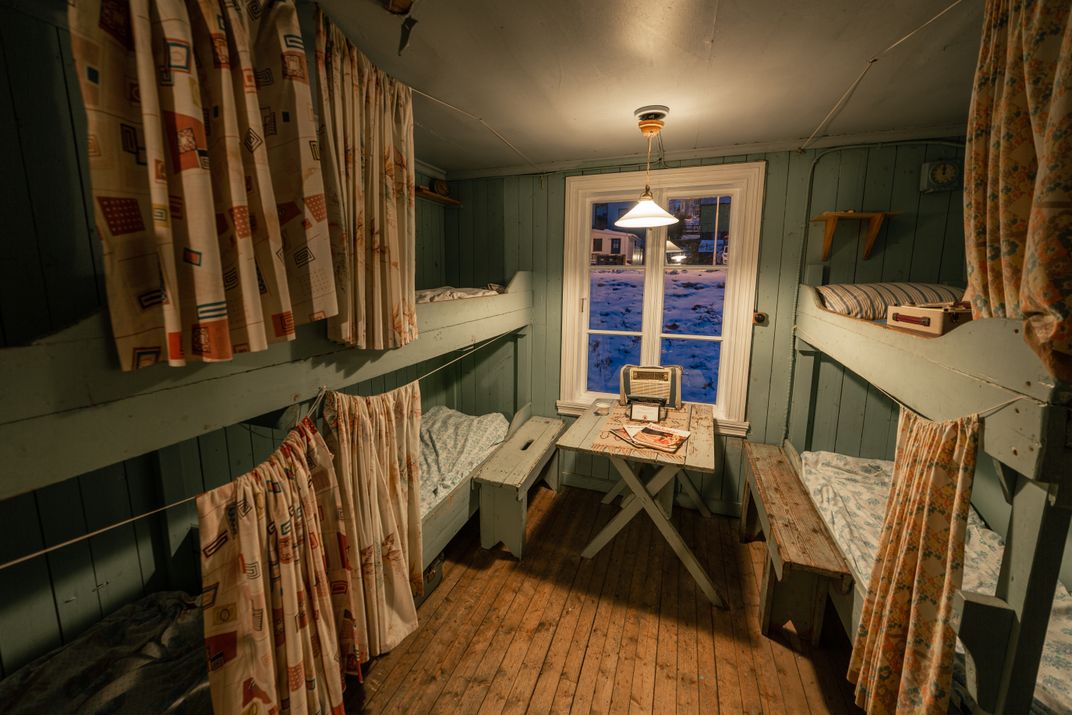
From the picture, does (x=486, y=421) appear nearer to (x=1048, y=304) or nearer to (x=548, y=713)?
(x=548, y=713)

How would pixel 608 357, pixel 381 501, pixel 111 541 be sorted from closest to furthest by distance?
pixel 111 541 → pixel 381 501 → pixel 608 357

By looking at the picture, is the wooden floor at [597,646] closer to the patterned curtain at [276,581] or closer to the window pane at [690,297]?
the patterned curtain at [276,581]

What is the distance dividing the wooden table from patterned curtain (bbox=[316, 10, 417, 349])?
4.14 feet

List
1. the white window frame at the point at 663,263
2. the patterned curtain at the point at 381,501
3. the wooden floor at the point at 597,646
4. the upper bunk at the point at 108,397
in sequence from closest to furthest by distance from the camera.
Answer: the upper bunk at the point at 108,397, the patterned curtain at the point at 381,501, the wooden floor at the point at 597,646, the white window frame at the point at 663,263

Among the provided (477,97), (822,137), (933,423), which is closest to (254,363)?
(477,97)

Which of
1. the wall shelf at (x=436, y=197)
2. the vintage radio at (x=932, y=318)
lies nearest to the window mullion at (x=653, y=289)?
the wall shelf at (x=436, y=197)

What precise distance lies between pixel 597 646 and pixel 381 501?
1246 millimetres

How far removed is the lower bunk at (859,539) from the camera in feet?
3.90

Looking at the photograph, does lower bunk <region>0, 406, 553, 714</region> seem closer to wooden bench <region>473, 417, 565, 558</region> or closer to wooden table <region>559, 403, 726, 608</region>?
wooden bench <region>473, 417, 565, 558</region>

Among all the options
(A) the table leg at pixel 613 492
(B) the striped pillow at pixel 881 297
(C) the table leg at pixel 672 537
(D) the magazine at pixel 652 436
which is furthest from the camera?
(A) the table leg at pixel 613 492

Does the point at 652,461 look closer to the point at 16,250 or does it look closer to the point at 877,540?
the point at 877,540

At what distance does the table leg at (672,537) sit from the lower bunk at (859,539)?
10.3 inches

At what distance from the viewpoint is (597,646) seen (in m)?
1.99

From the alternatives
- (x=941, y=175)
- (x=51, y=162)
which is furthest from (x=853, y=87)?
(x=51, y=162)
